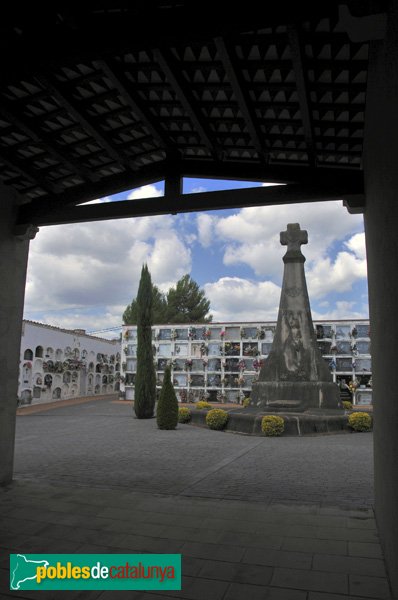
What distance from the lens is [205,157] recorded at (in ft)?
18.2

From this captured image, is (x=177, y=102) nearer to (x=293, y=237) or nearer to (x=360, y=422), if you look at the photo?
(x=360, y=422)

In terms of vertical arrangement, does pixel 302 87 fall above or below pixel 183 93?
below

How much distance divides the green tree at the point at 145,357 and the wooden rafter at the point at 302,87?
46.6 ft

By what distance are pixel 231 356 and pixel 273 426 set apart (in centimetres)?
1174

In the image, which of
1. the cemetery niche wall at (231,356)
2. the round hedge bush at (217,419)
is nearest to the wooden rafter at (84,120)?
the round hedge bush at (217,419)

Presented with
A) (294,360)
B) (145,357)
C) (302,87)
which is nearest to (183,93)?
(302,87)

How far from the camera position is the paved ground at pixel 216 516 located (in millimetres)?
3043

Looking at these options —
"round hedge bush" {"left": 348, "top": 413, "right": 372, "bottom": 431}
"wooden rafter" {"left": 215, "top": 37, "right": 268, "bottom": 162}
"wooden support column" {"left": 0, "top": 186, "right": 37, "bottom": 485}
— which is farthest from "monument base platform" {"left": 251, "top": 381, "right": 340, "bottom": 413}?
"wooden rafter" {"left": 215, "top": 37, "right": 268, "bottom": 162}

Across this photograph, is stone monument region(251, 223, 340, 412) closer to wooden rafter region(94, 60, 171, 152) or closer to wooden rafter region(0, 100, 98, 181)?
wooden rafter region(0, 100, 98, 181)

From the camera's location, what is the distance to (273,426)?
12.0 meters

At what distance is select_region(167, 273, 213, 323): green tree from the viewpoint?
42.2m

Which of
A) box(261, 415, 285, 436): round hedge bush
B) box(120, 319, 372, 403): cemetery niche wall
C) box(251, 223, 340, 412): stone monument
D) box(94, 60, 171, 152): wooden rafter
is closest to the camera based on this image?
box(94, 60, 171, 152): wooden rafter

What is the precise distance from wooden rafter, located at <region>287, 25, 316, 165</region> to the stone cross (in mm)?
11432

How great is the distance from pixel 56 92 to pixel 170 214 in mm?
1881
